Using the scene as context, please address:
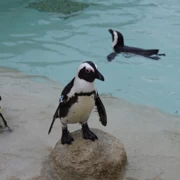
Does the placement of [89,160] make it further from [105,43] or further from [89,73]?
[105,43]

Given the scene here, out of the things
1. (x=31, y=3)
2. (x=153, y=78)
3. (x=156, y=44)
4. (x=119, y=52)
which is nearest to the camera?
(x=153, y=78)

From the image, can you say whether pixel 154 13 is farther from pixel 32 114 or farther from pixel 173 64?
pixel 32 114

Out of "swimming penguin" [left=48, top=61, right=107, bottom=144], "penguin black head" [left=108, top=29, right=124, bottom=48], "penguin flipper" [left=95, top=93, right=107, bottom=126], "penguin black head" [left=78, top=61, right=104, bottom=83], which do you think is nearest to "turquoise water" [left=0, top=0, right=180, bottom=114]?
"penguin black head" [left=108, top=29, right=124, bottom=48]

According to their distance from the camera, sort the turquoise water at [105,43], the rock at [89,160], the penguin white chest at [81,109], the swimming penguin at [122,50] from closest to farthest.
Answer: the penguin white chest at [81,109] → the rock at [89,160] → the turquoise water at [105,43] → the swimming penguin at [122,50]

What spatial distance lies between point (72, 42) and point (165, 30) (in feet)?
6.53

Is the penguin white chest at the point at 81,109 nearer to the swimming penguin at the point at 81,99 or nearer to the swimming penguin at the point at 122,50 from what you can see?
the swimming penguin at the point at 81,99

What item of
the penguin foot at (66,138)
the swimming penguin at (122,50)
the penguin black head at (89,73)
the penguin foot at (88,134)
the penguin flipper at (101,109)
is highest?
the penguin black head at (89,73)

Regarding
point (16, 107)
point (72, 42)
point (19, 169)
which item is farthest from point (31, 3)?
point (19, 169)

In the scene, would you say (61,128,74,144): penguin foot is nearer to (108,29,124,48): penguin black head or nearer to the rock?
the rock

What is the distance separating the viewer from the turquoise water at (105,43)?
5637 mm

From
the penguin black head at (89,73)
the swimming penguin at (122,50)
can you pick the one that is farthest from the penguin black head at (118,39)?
the penguin black head at (89,73)

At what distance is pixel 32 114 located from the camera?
442 cm

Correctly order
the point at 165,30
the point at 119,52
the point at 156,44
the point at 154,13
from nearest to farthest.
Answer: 1. the point at 119,52
2. the point at 156,44
3. the point at 165,30
4. the point at 154,13

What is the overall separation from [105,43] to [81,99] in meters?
4.55
